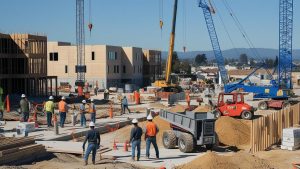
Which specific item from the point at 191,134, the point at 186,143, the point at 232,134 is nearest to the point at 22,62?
the point at 232,134

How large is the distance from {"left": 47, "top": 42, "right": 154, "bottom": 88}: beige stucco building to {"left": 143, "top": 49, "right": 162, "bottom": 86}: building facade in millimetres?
7351

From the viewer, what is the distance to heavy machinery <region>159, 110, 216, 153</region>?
20422mm

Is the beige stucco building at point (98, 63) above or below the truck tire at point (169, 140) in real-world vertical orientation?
above

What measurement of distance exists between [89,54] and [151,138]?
2427 inches

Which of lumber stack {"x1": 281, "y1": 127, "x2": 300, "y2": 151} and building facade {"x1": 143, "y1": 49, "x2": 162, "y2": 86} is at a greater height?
building facade {"x1": 143, "y1": 49, "x2": 162, "y2": 86}

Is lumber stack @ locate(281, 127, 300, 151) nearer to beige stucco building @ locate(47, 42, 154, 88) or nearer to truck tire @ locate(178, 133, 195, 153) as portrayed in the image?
truck tire @ locate(178, 133, 195, 153)

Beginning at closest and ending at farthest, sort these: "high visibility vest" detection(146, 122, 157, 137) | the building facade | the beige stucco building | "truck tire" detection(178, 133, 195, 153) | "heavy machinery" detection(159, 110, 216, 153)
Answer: "high visibility vest" detection(146, 122, 157, 137) < "truck tire" detection(178, 133, 195, 153) < "heavy machinery" detection(159, 110, 216, 153) < the beige stucco building < the building facade

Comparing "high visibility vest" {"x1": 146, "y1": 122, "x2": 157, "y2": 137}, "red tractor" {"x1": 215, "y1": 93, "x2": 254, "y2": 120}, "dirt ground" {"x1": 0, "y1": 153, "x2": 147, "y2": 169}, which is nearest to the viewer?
"dirt ground" {"x1": 0, "y1": 153, "x2": 147, "y2": 169}

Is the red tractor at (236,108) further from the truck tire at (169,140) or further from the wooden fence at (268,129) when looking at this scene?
the truck tire at (169,140)

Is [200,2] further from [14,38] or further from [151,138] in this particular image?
[151,138]

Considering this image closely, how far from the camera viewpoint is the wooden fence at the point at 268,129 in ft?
68.7

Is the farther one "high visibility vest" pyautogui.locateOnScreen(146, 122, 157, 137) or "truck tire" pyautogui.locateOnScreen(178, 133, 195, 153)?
"truck tire" pyautogui.locateOnScreen(178, 133, 195, 153)

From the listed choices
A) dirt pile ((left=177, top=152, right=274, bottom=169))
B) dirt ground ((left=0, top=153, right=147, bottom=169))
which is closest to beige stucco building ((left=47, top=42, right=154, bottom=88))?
dirt ground ((left=0, top=153, right=147, bottom=169))

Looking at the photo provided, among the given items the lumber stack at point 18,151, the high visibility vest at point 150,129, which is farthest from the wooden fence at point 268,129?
the lumber stack at point 18,151
